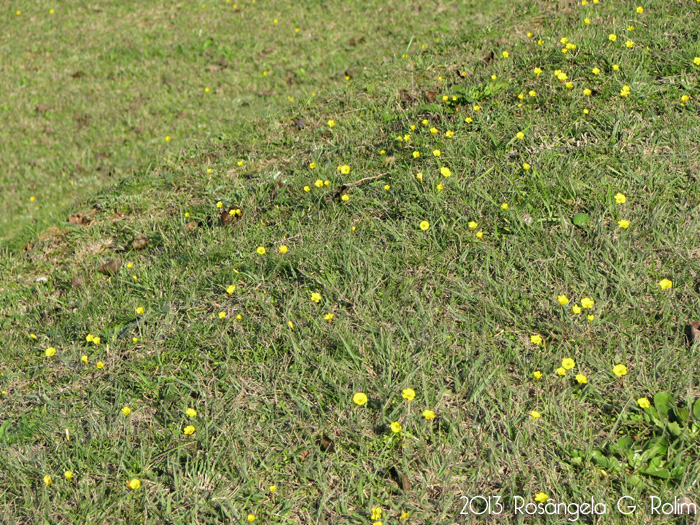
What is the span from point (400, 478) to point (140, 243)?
8.71ft

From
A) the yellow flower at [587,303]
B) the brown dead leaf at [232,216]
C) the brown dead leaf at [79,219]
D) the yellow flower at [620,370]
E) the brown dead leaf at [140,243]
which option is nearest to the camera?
the yellow flower at [620,370]

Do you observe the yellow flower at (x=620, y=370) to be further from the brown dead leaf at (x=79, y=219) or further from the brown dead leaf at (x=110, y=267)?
the brown dead leaf at (x=79, y=219)

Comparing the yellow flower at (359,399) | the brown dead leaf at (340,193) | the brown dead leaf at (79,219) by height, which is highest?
the brown dead leaf at (340,193)

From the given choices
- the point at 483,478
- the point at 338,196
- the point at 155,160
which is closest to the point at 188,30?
the point at 155,160

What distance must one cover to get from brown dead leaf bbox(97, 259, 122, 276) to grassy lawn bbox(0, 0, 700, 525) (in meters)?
0.02

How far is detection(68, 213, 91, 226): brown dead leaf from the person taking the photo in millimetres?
4773

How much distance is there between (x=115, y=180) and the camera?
5551 millimetres

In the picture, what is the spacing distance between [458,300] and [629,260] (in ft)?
2.74

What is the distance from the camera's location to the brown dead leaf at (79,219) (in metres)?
4.77

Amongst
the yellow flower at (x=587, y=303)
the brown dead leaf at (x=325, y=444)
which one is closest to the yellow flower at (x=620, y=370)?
the yellow flower at (x=587, y=303)

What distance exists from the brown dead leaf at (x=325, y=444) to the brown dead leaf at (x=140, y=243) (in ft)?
7.45

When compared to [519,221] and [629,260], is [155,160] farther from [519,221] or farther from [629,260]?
[629,260]

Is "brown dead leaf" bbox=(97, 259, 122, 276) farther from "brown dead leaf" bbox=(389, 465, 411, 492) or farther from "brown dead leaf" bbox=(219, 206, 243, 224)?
"brown dead leaf" bbox=(389, 465, 411, 492)

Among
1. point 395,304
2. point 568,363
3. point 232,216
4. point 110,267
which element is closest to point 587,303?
point 568,363
